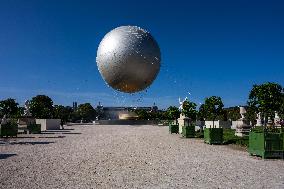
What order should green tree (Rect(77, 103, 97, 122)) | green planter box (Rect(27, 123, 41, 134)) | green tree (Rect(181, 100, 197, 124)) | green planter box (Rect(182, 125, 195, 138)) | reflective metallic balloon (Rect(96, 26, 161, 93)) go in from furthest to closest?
1. green tree (Rect(77, 103, 97, 122))
2. green tree (Rect(181, 100, 197, 124))
3. green planter box (Rect(27, 123, 41, 134))
4. green planter box (Rect(182, 125, 195, 138))
5. reflective metallic balloon (Rect(96, 26, 161, 93))

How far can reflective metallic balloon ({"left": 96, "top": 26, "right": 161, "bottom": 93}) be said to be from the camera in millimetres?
27062

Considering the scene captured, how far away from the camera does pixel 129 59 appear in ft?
88.2

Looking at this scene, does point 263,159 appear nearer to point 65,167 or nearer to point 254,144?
point 254,144

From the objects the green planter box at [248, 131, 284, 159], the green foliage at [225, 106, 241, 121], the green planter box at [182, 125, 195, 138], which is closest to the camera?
the green planter box at [248, 131, 284, 159]

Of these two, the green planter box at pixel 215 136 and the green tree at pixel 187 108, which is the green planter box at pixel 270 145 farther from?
the green tree at pixel 187 108

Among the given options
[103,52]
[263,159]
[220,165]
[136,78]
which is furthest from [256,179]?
[103,52]

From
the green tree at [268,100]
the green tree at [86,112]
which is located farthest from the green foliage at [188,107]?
the green tree at [86,112]

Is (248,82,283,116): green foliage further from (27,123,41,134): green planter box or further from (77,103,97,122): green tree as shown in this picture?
(77,103,97,122): green tree

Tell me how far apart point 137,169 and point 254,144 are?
8.68 m

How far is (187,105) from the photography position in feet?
188

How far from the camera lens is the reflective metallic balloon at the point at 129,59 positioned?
27062mm

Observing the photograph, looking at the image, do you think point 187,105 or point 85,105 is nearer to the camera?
point 187,105

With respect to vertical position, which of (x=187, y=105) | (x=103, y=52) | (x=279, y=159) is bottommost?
(x=279, y=159)

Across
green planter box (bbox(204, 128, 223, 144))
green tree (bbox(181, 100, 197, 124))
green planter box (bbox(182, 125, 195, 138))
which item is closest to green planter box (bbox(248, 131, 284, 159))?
green planter box (bbox(204, 128, 223, 144))
